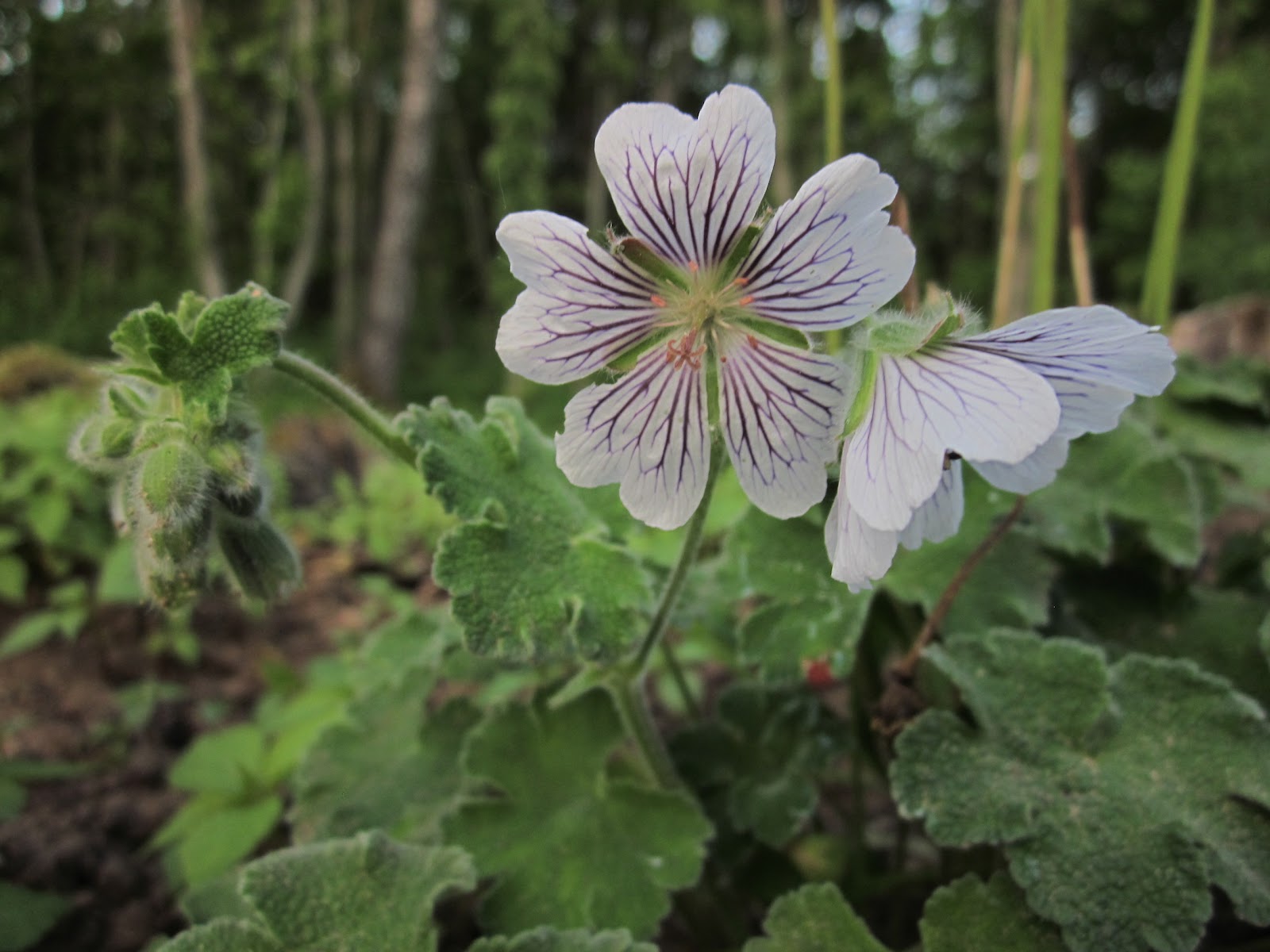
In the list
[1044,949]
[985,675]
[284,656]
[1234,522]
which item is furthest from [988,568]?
[284,656]

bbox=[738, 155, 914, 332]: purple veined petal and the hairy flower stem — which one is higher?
bbox=[738, 155, 914, 332]: purple veined petal

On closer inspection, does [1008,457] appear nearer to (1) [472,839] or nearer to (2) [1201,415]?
(1) [472,839]

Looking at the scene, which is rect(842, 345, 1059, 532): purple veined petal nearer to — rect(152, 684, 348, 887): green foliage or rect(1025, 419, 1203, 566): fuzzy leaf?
rect(1025, 419, 1203, 566): fuzzy leaf

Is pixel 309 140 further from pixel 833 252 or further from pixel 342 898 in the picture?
pixel 833 252

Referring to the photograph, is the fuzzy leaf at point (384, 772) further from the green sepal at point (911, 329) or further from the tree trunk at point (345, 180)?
the tree trunk at point (345, 180)

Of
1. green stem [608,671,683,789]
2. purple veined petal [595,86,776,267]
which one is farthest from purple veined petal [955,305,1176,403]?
green stem [608,671,683,789]

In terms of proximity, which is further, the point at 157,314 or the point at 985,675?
the point at 985,675

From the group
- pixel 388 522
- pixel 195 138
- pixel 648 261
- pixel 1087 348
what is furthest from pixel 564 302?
pixel 195 138

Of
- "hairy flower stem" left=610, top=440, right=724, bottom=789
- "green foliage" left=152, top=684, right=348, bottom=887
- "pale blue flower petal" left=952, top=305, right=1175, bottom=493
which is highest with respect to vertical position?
"pale blue flower petal" left=952, top=305, right=1175, bottom=493
